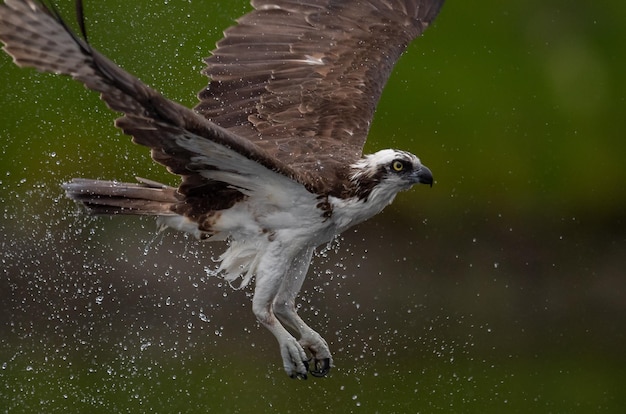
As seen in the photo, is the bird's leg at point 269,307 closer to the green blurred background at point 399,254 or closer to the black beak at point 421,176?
the black beak at point 421,176

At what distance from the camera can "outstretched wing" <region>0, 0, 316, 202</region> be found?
762 cm

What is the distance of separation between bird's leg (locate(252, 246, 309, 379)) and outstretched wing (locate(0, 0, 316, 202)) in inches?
32.3

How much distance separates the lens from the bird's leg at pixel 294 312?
9.38 m

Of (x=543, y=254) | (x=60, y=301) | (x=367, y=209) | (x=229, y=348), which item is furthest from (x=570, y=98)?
(x=367, y=209)

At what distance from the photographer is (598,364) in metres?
13.5

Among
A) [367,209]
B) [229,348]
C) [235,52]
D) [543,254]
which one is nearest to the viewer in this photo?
[367,209]

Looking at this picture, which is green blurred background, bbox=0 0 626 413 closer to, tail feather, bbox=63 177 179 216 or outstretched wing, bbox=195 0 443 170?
outstretched wing, bbox=195 0 443 170

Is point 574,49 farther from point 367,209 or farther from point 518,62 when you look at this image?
point 367,209

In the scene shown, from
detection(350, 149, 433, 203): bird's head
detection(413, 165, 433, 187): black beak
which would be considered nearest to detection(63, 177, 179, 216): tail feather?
detection(350, 149, 433, 203): bird's head

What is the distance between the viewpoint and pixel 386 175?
895 centimetres

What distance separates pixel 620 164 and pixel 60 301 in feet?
18.5

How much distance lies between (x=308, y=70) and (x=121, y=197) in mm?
1753

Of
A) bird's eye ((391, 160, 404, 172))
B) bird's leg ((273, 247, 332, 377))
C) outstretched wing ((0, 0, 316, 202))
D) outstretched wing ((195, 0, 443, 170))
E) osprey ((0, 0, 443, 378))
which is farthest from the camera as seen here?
outstretched wing ((195, 0, 443, 170))

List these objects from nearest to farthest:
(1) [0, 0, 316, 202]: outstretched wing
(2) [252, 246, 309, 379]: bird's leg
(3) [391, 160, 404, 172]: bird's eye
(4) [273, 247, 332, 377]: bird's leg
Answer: (1) [0, 0, 316, 202]: outstretched wing
(3) [391, 160, 404, 172]: bird's eye
(2) [252, 246, 309, 379]: bird's leg
(4) [273, 247, 332, 377]: bird's leg
